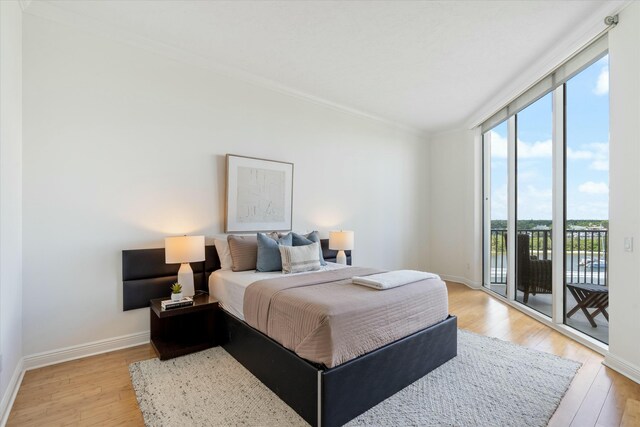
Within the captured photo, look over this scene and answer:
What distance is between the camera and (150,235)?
299 cm

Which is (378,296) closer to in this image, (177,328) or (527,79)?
(177,328)

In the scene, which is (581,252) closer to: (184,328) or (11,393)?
(184,328)

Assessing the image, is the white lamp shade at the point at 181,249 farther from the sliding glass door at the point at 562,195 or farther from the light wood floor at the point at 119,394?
the sliding glass door at the point at 562,195

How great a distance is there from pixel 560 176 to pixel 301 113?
312 cm

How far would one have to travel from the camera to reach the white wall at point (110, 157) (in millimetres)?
2490

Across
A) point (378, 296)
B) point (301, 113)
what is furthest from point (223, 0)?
point (378, 296)

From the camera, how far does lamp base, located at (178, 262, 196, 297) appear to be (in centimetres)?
284

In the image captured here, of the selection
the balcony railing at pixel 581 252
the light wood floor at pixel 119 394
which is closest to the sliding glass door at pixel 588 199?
the balcony railing at pixel 581 252

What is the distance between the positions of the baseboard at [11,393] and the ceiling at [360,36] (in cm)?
278

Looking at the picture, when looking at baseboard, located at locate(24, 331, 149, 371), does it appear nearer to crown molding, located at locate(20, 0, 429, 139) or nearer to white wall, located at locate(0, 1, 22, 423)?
white wall, located at locate(0, 1, 22, 423)

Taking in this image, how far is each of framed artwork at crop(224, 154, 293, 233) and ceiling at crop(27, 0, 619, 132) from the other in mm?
1067

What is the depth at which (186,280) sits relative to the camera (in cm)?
286

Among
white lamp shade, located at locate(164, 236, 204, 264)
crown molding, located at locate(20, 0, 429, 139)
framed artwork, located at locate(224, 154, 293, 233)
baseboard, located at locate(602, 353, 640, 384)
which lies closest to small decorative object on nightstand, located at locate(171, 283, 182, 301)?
white lamp shade, located at locate(164, 236, 204, 264)

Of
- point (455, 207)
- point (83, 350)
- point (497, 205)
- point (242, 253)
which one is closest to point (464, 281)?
point (455, 207)
